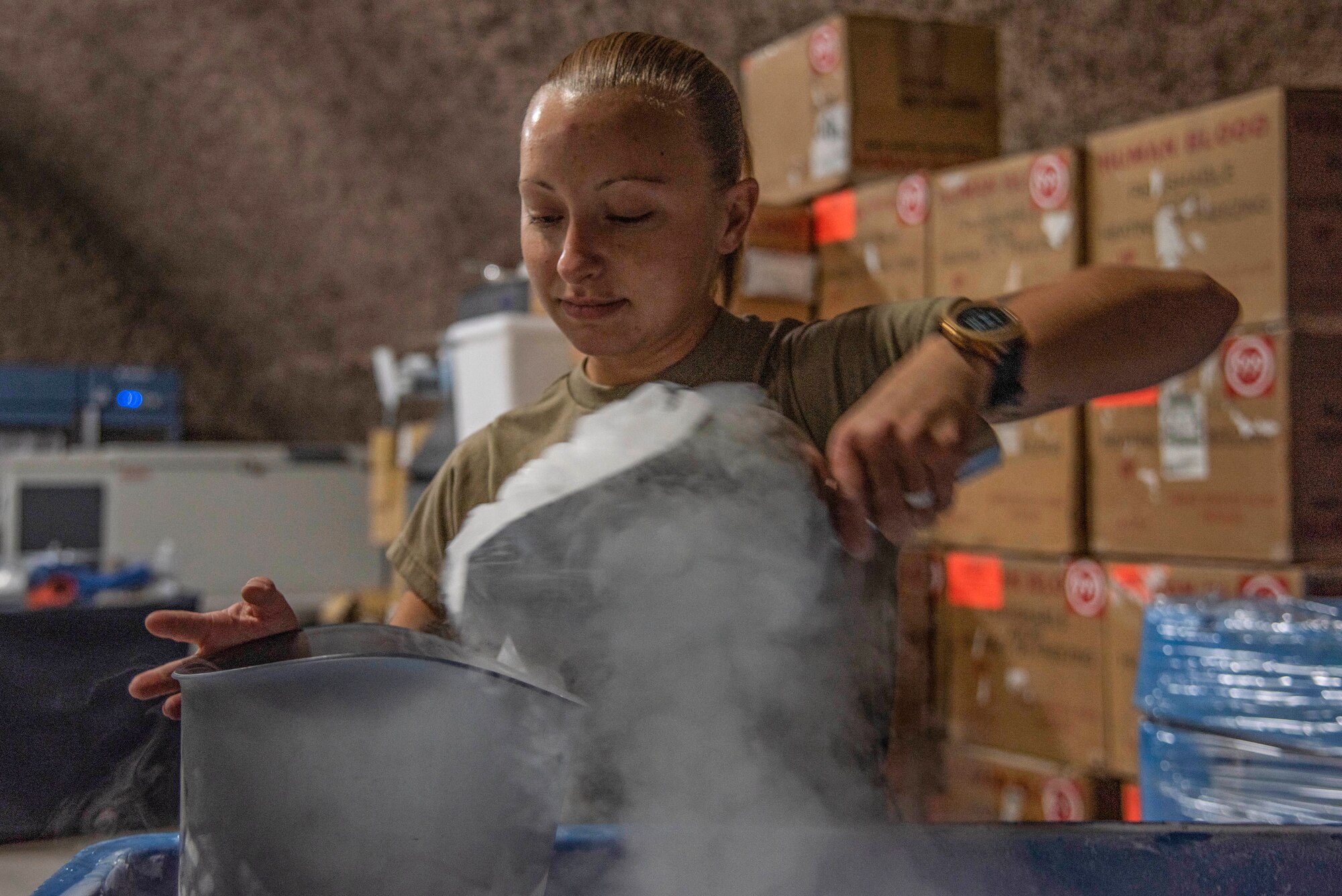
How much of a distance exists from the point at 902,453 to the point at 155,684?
410mm

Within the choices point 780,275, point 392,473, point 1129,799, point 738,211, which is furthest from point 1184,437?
point 392,473

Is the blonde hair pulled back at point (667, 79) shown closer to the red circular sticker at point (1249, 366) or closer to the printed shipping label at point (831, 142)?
the red circular sticker at point (1249, 366)

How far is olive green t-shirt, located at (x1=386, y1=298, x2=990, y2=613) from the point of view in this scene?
0.66m

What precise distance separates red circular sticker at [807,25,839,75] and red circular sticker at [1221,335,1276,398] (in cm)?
93

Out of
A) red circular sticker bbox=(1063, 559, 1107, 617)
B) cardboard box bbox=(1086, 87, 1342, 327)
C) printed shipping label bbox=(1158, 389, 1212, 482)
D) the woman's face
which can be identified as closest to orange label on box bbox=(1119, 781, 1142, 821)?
red circular sticker bbox=(1063, 559, 1107, 617)

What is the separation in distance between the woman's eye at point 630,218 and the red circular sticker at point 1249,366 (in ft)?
4.15

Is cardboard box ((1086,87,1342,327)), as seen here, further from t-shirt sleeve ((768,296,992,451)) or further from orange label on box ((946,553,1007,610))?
t-shirt sleeve ((768,296,992,451))

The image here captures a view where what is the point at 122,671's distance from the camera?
629 mm

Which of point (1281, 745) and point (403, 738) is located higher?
point (403, 738)

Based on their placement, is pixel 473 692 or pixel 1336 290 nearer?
pixel 473 692

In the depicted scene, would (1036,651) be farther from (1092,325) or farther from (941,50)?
(1092,325)

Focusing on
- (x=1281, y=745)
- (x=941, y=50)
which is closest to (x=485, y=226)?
(x=941, y=50)

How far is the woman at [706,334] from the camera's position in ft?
1.81

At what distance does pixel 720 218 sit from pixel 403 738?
332 mm
